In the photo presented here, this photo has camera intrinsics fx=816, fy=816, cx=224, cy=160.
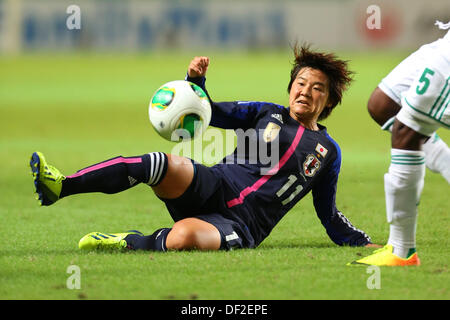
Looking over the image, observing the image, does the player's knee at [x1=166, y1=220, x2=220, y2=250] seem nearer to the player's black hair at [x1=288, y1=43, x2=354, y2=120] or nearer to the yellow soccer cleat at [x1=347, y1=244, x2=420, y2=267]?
the yellow soccer cleat at [x1=347, y1=244, x2=420, y2=267]

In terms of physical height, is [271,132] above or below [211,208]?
above

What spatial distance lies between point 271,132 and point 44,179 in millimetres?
1524

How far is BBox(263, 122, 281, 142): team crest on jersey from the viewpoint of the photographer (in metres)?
5.40

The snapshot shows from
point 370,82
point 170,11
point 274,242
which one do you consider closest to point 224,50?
point 170,11

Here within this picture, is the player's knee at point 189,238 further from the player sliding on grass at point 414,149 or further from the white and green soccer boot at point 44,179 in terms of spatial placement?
the player sliding on grass at point 414,149

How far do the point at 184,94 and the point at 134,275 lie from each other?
1256mm

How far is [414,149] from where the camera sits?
4547 mm

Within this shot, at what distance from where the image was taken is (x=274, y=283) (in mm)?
4332

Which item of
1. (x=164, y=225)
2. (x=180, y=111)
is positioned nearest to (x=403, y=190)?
(x=180, y=111)

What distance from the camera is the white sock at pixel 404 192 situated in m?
4.55

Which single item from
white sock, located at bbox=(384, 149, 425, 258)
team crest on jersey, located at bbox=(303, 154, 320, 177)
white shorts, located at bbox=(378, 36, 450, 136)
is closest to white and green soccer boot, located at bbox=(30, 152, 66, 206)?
team crest on jersey, located at bbox=(303, 154, 320, 177)

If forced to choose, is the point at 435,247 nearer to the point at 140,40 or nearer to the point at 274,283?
the point at 274,283

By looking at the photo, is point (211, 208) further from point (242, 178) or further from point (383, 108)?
point (383, 108)

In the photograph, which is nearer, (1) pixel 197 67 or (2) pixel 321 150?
(1) pixel 197 67
